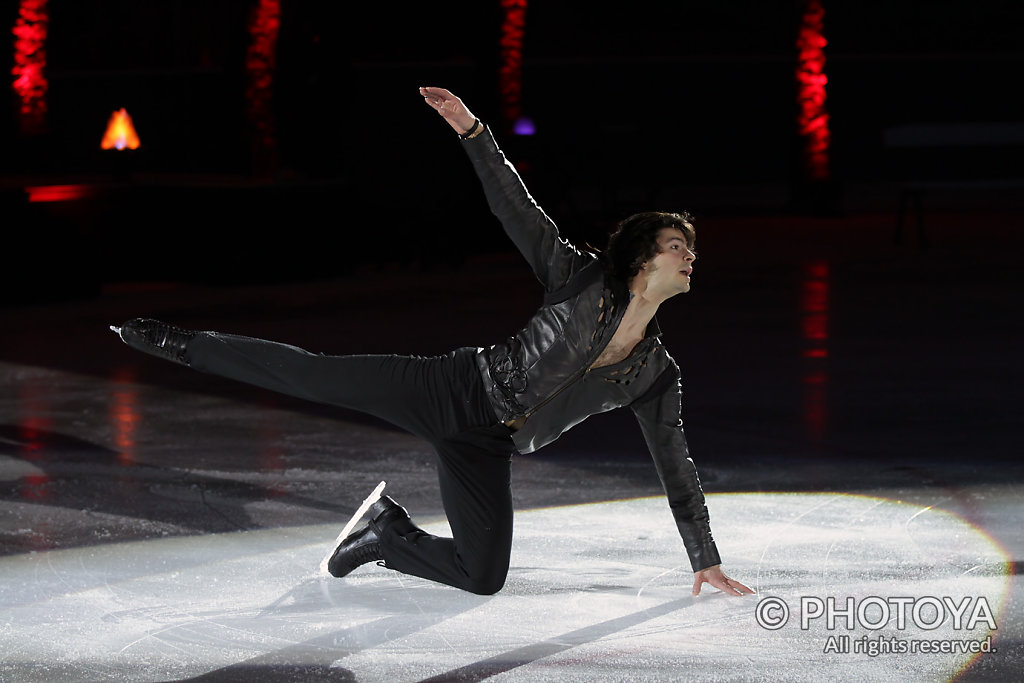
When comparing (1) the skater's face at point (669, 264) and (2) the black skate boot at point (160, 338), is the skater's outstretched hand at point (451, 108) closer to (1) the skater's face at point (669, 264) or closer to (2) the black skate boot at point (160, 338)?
(1) the skater's face at point (669, 264)

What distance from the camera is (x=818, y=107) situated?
79.5 feet

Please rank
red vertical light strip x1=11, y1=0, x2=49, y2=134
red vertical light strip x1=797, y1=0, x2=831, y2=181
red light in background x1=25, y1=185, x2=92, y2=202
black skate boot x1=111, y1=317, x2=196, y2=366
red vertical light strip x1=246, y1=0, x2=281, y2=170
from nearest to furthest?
black skate boot x1=111, y1=317, x2=196, y2=366, red light in background x1=25, y1=185, x2=92, y2=202, red vertical light strip x1=246, y1=0, x2=281, y2=170, red vertical light strip x1=11, y1=0, x2=49, y2=134, red vertical light strip x1=797, y1=0, x2=831, y2=181

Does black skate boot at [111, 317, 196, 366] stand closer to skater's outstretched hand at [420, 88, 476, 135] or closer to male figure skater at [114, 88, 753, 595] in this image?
male figure skater at [114, 88, 753, 595]

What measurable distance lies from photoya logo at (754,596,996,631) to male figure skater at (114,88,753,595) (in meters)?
0.24

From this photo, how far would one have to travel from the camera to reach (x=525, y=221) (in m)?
5.27

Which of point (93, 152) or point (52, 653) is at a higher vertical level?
point (52, 653)

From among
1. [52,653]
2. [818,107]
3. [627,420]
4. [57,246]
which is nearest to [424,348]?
[627,420]

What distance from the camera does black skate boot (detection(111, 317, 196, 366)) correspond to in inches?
230

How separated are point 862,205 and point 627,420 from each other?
16946 mm

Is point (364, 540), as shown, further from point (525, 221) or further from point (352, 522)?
point (525, 221)

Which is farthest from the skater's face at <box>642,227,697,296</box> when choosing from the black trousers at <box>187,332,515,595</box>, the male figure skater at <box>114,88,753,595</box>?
the black trousers at <box>187,332,515,595</box>

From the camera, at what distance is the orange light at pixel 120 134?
58.3 ft

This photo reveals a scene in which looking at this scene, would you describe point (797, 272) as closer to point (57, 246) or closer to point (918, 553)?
point (57, 246)

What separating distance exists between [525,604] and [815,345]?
6.55 m
